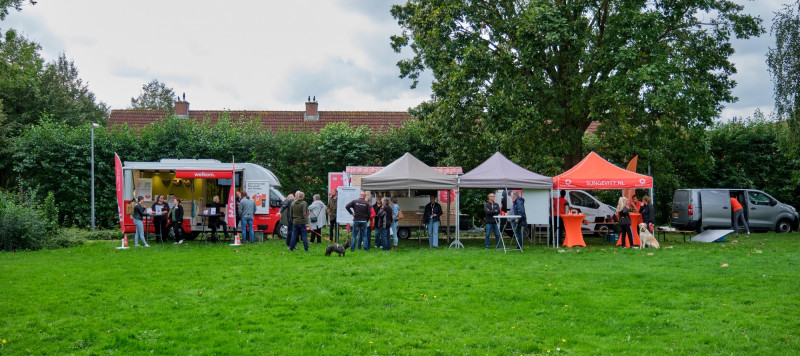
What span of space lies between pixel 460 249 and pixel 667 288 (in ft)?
22.7

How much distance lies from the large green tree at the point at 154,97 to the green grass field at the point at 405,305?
49.6m

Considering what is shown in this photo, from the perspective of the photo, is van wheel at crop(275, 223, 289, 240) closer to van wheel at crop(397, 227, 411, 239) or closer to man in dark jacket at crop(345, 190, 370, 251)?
van wheel at crop(397, 227, 411, 239)

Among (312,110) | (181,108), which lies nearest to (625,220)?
(312,110)

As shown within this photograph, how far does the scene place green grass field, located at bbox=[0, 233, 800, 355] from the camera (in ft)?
22.2

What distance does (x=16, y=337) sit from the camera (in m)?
6.99

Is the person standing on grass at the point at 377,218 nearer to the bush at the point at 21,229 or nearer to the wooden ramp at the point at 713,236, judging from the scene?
the bush at the point at 21,229

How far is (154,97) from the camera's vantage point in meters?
61.1

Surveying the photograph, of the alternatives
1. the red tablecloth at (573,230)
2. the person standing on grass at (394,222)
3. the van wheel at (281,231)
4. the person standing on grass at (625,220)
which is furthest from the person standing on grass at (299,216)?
the person standing on grass at (625,220)

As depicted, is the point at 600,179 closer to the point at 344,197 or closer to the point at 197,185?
the point at 344,197

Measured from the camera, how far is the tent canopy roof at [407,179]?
53.1 feet

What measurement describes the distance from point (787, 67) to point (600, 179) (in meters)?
5.68

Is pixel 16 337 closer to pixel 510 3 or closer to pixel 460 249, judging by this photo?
pixel 460 249

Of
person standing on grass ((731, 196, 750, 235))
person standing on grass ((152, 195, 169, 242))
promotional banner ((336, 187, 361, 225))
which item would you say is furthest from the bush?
person standing on grass ((731, 196, 750, 235))

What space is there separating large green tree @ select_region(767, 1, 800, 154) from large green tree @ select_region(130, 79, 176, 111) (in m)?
55.9
